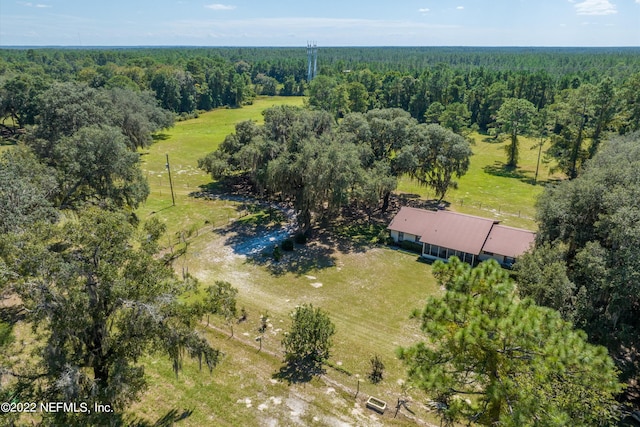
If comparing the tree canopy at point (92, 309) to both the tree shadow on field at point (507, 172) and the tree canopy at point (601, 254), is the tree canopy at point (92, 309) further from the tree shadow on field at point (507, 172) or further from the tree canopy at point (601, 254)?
the tree shadow on field at point (507, 172)

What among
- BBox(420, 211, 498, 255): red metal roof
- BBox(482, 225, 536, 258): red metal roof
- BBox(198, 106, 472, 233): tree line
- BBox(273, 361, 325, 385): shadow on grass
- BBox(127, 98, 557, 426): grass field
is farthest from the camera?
BBox(198, 106, 472, 233): tree line

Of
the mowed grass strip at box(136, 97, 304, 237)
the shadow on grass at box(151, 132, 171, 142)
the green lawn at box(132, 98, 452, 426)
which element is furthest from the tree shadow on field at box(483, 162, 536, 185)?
the shadow on grass at box(151, 132, 171, 142)

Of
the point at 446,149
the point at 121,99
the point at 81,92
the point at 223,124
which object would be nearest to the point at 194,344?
the point at 446,149

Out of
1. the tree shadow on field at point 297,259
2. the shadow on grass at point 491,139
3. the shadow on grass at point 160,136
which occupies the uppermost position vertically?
the shadow on grass at point 160,136

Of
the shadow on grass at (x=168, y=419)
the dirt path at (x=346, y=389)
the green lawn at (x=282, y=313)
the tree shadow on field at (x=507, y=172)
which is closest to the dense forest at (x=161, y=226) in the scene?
the shadow on grass at (x=168, y=419)

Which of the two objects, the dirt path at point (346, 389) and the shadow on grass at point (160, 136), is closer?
the dirt path at point (346, 389)

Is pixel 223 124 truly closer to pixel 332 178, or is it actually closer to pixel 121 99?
pixel 121 99

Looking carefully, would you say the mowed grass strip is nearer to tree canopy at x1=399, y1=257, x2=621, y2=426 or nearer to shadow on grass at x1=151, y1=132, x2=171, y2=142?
shadow on grass at x1=151, y1=132, x2=171, y2=142
